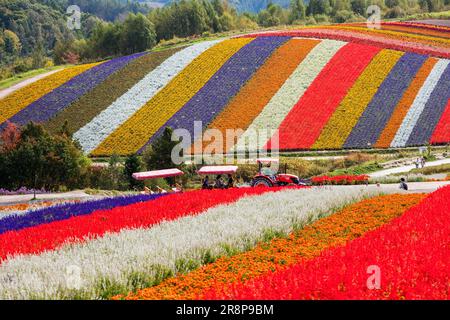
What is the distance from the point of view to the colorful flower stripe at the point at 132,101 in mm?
41375

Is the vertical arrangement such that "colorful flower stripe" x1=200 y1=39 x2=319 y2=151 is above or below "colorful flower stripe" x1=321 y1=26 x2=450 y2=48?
below

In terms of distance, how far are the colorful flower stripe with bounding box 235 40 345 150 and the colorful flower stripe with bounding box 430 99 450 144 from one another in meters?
11.1

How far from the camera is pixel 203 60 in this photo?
54781mm

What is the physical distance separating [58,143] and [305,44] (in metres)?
35.3

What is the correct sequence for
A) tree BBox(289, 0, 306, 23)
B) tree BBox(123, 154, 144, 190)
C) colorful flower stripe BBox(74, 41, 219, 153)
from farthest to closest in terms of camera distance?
tree BBox(289, 0, 306, 23)
colorful flower stripe BBox(74, 41, 219, 153)
tree BBox(123, 154, 144, 190)

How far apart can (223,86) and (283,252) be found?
129 ft

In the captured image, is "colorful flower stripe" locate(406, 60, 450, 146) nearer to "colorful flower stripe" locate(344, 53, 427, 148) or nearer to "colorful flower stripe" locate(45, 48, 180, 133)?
"colorful flower stripe" locate(344, 53, 427, 148)

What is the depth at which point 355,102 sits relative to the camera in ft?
139

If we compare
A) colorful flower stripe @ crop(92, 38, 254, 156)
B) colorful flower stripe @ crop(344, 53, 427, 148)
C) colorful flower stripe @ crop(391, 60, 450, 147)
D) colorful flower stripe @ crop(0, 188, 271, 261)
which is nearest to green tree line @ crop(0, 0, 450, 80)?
colorful flower stripe @ crop(92, 38, 254, 156)

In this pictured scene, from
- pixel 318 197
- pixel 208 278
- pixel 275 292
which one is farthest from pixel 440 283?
pixel 318 197

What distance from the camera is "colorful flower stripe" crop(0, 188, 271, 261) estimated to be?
10.3 meters

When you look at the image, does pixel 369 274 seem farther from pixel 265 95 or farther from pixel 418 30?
pixel 418 30

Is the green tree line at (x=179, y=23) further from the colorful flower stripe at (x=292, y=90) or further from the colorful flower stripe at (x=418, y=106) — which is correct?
the colorful flower stripe at (x=418, y=106)
